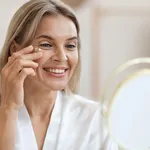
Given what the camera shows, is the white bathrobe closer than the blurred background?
Yes

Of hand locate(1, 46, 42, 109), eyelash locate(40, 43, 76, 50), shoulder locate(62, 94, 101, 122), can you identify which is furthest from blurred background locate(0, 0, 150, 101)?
hand locate(1, 46, 42, 109)

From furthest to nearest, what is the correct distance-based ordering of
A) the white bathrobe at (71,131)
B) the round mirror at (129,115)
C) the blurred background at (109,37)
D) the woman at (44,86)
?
1. the blurred background at (109,37)
2. the white bathrobe at (71,131)
3. the woman at (44,86)
4. the round mirror at (129,115)

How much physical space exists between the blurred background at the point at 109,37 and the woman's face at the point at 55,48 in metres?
0.27

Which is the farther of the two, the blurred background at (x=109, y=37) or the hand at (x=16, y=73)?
the blurred background at (x=109, y=37)

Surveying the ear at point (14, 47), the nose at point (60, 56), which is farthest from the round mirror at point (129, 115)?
the ear at point (14, 47)

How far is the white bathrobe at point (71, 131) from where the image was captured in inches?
36.1

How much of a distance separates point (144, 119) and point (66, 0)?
0.54m

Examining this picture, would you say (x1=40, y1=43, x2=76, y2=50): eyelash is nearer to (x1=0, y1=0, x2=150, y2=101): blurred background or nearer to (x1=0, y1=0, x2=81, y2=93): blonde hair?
(x1=0, y1=0, x2=81, y2=93): blonde hair

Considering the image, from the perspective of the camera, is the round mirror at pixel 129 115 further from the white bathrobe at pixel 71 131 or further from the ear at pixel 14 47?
the ear at pixel 14 47

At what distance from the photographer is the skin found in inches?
30.9

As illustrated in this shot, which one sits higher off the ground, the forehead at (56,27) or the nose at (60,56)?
the forehead at (56,27)

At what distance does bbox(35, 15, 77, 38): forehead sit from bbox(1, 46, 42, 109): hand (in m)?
0.08

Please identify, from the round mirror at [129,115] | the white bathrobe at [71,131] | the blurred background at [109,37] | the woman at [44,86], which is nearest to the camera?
the round mirror at [129,115]

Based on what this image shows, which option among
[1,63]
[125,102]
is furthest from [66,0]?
[125,102]
